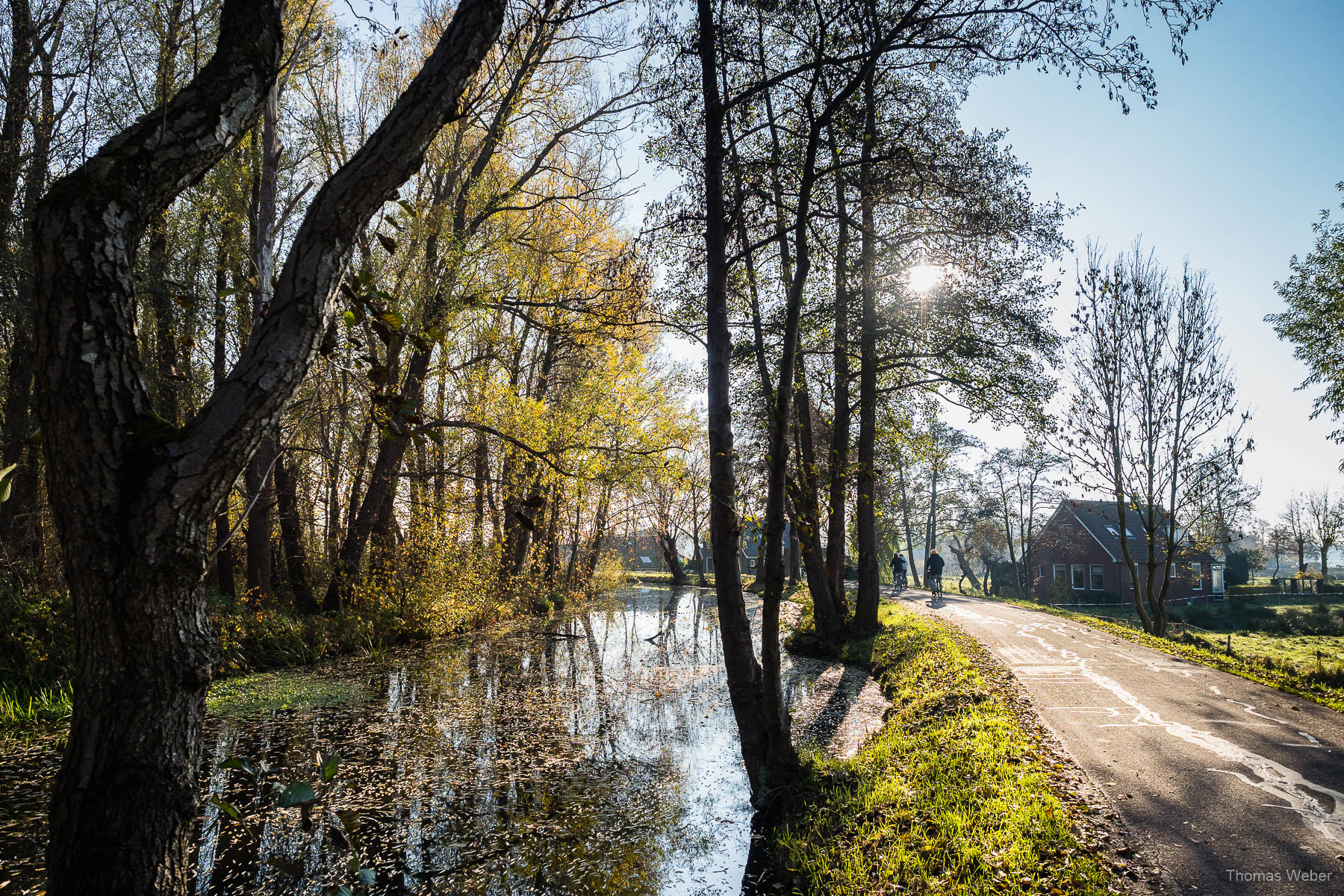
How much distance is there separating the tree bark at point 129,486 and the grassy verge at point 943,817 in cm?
361

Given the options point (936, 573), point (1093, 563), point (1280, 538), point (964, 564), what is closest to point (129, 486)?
point (936, 573)

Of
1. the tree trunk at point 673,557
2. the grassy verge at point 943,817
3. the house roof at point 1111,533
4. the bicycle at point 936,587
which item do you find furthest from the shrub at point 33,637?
the house roof at point 1111,533

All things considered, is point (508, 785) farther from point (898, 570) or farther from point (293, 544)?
point (898, 570)

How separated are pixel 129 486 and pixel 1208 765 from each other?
703 cm

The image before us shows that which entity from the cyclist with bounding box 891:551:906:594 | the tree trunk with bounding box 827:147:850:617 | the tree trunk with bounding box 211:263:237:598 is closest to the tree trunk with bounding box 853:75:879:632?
the tree trunk with bounding box 827:147:850:617

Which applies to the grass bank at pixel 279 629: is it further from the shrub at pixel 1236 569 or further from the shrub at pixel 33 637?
the shrub at pixel 1236 569

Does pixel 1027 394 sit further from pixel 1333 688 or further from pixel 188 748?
pixel 188 748

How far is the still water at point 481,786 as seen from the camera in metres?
4.77

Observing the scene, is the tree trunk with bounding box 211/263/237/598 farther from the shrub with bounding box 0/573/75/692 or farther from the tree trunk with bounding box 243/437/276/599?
the shrub with bounding box 0/573/75/692

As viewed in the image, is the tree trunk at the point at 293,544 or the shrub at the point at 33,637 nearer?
the shrub at the point at 33,637

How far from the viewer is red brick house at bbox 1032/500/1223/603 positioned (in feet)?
128

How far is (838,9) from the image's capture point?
584 centimetres

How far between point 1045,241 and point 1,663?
14.4 meters

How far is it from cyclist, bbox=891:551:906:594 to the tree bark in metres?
26.2
